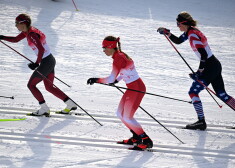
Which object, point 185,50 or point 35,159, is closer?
point 35,159

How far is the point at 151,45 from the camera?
9.62 m

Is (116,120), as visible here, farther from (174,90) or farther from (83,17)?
(83,17)

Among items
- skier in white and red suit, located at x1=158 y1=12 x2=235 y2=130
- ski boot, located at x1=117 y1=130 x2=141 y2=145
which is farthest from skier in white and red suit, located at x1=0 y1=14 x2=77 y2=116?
skier in white and red suit, located at x1=158 y1=12 x2=235 y2=130

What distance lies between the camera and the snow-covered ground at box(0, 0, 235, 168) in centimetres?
442

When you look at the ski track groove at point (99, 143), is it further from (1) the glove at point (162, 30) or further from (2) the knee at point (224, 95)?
(1) the glove at point (162, 30)

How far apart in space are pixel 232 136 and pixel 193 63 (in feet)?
11.4

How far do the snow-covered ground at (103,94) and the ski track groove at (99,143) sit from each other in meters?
0.01

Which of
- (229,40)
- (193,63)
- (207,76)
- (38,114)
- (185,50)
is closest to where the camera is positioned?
(207,76)

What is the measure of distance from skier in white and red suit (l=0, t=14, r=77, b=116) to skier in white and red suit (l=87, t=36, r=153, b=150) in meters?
1.10

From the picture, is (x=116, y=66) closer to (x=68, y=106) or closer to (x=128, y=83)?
(x=128, y=83)

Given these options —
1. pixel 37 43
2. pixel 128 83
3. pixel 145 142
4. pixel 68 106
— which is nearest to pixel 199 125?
pixel 145 142

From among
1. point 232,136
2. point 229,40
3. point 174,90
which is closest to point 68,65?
point 174,90

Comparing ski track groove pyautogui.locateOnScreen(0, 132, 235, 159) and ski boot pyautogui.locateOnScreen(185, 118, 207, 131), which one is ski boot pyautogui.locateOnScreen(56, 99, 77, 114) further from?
ski boot pyautogui.locateOnScreen(185, 118, 207, 131)


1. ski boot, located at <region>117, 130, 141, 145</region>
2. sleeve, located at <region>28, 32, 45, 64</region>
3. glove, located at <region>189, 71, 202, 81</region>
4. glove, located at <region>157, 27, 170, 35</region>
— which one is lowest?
ski boot, located at <region>117, 130, 141, 145</region>
